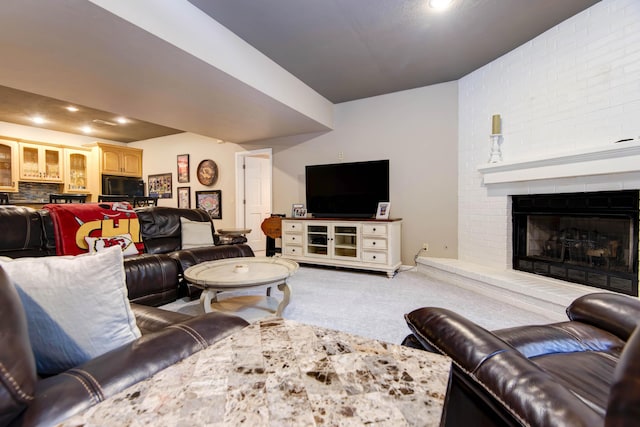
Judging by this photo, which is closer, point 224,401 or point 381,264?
point 224,401

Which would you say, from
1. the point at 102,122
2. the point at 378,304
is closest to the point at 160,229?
the point at 378,304

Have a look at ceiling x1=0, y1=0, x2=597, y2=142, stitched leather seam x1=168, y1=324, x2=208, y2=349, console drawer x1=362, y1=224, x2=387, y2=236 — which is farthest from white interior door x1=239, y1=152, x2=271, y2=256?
stitched leather seam x1=168, y1=324, x2=208, y2=349

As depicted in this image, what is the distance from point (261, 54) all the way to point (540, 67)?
111 inches

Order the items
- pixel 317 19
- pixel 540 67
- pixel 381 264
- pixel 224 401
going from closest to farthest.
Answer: pixel 224 401, pixel 317 19, pixel 540 67, pixel 381 264

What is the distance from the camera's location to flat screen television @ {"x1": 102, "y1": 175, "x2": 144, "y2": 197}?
19.7 feet

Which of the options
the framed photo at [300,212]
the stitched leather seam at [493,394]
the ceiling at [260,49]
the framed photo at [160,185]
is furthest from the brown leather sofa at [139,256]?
the framed photo at [160,185]

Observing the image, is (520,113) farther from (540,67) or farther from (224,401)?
(224,401)

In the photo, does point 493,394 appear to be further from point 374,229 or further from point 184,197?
point 184,197

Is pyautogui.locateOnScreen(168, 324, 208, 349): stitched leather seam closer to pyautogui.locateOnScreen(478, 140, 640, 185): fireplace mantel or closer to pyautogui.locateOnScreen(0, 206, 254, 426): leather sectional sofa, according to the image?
pyautogui.locateOnScreen(0, 206, 254, 426): leather sectional sofa

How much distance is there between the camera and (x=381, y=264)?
3.66m

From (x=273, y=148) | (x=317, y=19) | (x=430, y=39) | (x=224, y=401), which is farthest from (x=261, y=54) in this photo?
(x=224, y=401)

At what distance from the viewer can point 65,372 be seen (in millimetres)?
662

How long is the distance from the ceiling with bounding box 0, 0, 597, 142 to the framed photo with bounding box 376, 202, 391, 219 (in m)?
1.62

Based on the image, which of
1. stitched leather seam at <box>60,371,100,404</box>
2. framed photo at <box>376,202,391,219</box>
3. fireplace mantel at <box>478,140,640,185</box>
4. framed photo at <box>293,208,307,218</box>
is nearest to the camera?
stitched leather seam at <box>60,371,100,404</box>
